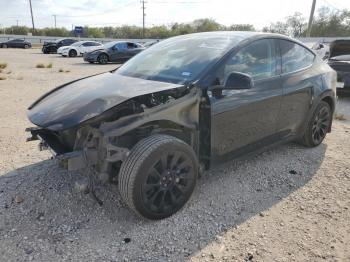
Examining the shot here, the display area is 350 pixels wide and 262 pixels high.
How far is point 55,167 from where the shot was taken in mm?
4102

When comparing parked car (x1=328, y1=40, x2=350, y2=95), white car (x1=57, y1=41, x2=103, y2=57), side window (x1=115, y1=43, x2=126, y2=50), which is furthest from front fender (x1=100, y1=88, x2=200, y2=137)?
white car (x1=57, y1=41, x2=103, y2=57)

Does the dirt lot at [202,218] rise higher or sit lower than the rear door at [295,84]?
lower

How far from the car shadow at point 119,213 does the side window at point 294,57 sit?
123cm

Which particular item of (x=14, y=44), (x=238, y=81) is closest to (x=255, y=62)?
(x=238, y=81)

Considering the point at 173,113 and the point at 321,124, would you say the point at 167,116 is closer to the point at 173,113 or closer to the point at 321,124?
the point at 173,113

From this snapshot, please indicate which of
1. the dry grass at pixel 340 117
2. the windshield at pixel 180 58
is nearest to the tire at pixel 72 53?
the dry grass at pixel 340 117

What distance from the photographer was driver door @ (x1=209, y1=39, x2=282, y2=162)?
339 cm

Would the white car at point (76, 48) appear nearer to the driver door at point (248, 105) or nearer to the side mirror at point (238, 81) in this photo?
the driver door at point (248, 105)

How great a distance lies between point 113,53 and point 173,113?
18139 millimetres

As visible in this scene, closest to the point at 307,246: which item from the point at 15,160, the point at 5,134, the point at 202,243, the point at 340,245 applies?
the point at 340,245

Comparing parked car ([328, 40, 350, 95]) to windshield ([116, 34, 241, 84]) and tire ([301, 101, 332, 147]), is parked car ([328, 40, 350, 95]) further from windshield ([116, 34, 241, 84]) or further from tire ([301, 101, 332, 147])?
windshield ([116, 34, 241, 84])

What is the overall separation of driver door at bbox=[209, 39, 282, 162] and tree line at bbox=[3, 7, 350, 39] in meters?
49.0

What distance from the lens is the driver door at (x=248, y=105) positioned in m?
3.39

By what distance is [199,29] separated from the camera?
230ft
